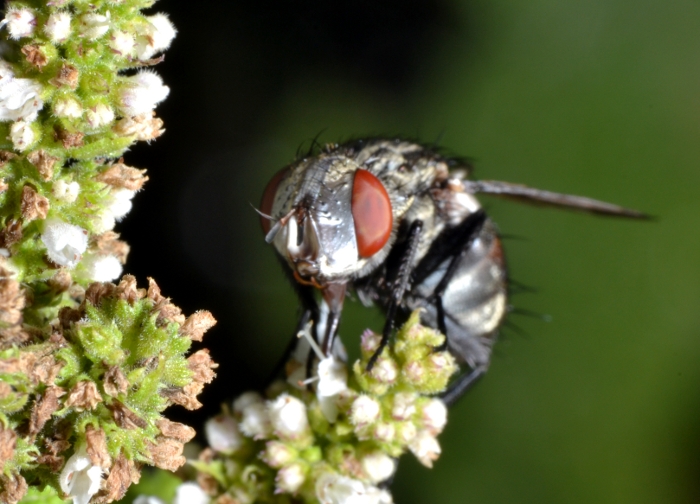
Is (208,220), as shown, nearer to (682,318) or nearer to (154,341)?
(682,318)

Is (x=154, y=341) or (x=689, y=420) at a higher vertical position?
(x=154, y=341)

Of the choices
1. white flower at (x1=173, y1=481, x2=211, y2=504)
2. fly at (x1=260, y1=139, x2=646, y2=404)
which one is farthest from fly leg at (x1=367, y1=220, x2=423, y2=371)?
white flower at (x1=173, y1=481, x2=211, y2=504)

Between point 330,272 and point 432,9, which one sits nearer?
point 330,272

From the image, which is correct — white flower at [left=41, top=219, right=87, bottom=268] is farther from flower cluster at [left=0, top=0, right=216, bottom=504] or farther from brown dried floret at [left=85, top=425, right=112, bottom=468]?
brown dried floret at [left=85, top=425, right=112, bottom=468]

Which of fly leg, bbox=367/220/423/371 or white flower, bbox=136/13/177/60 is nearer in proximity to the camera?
white flower, bbox=136/13/177/60

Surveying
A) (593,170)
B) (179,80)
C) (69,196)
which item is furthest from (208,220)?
(69,196)

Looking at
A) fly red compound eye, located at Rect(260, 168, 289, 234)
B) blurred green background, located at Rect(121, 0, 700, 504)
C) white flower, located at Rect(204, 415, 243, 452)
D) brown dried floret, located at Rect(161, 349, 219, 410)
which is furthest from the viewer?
blurred green background, located at Rect(121, 0, 700, 504)

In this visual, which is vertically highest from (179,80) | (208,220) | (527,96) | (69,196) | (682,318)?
(69,196)
